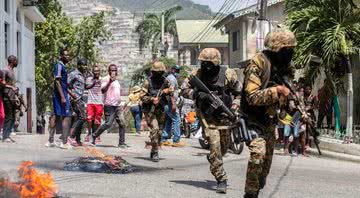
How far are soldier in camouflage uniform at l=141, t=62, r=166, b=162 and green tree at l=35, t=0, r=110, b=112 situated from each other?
26.5 metres

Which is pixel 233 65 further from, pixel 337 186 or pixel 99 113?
pixel 337 186

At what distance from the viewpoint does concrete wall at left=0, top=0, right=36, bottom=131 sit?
2256cm

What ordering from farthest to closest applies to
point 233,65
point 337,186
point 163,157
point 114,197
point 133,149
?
point 233,65, point 133,149, point 163,157, point 337,186, point 114,197

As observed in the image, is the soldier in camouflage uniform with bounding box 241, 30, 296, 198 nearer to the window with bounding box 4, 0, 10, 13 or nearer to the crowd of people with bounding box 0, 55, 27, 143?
the crowd of people with bounding box 0, 55, 27, 143

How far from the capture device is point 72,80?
37.4 ft

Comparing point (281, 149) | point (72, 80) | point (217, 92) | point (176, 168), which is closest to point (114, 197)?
point (217, 92)

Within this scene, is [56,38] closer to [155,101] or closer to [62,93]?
[62,93]

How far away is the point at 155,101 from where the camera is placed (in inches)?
372

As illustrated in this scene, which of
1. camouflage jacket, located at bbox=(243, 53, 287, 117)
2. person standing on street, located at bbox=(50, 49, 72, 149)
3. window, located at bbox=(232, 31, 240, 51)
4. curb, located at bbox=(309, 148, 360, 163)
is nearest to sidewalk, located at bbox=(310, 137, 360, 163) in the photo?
curb, located at bbox=(309, 148, 360, 163)

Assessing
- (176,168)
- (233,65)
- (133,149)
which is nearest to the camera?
(176,168)

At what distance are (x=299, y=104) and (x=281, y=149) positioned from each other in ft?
29.5

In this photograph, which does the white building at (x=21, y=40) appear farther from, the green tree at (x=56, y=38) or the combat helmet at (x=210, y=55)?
the combat helmet at (x=210, y=55)

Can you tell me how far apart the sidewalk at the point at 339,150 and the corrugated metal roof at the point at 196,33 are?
127 feet

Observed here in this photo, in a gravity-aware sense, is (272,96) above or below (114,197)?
above
